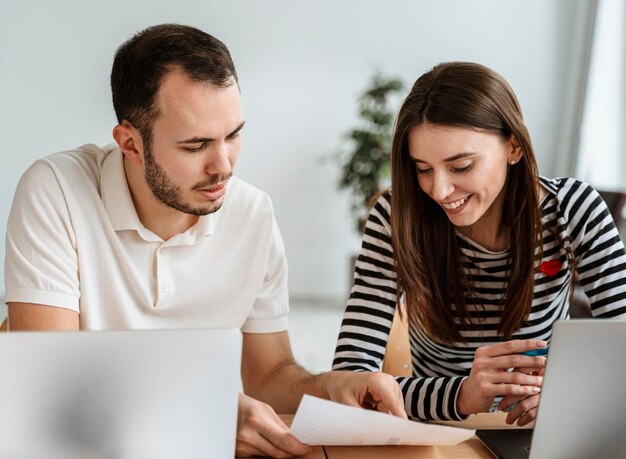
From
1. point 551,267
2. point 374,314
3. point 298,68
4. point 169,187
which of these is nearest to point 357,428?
point 374,314

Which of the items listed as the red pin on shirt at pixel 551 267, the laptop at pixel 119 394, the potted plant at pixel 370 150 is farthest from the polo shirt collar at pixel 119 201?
the potted plant at pixel 370 150

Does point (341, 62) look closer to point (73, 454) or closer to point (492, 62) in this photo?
point (492, 62)

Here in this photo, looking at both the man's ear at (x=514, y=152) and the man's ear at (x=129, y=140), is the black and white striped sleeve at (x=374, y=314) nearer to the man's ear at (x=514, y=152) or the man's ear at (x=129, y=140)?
the man's ear at (x=514, y=152)

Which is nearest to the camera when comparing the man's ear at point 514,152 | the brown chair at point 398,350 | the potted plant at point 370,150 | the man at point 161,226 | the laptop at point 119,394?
the laptop at point 119,394

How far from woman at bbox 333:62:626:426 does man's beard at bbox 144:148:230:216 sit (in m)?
0.37

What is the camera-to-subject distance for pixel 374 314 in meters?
1.63

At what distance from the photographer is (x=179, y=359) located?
959 millimetres

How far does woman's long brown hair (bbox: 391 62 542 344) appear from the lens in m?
1.54

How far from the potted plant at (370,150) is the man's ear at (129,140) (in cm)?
319

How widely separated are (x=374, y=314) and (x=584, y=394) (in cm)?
62

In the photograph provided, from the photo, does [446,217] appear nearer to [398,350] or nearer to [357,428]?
[398,350]

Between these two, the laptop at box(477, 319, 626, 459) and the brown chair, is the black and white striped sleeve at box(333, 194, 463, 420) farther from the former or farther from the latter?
the laptop at box(477, 319, 626, 459)

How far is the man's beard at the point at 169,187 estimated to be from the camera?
1.48 metres

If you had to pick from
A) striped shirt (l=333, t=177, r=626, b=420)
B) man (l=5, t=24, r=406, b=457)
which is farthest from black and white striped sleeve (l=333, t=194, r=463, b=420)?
man (l=5, t=24, r=406, b=457)
